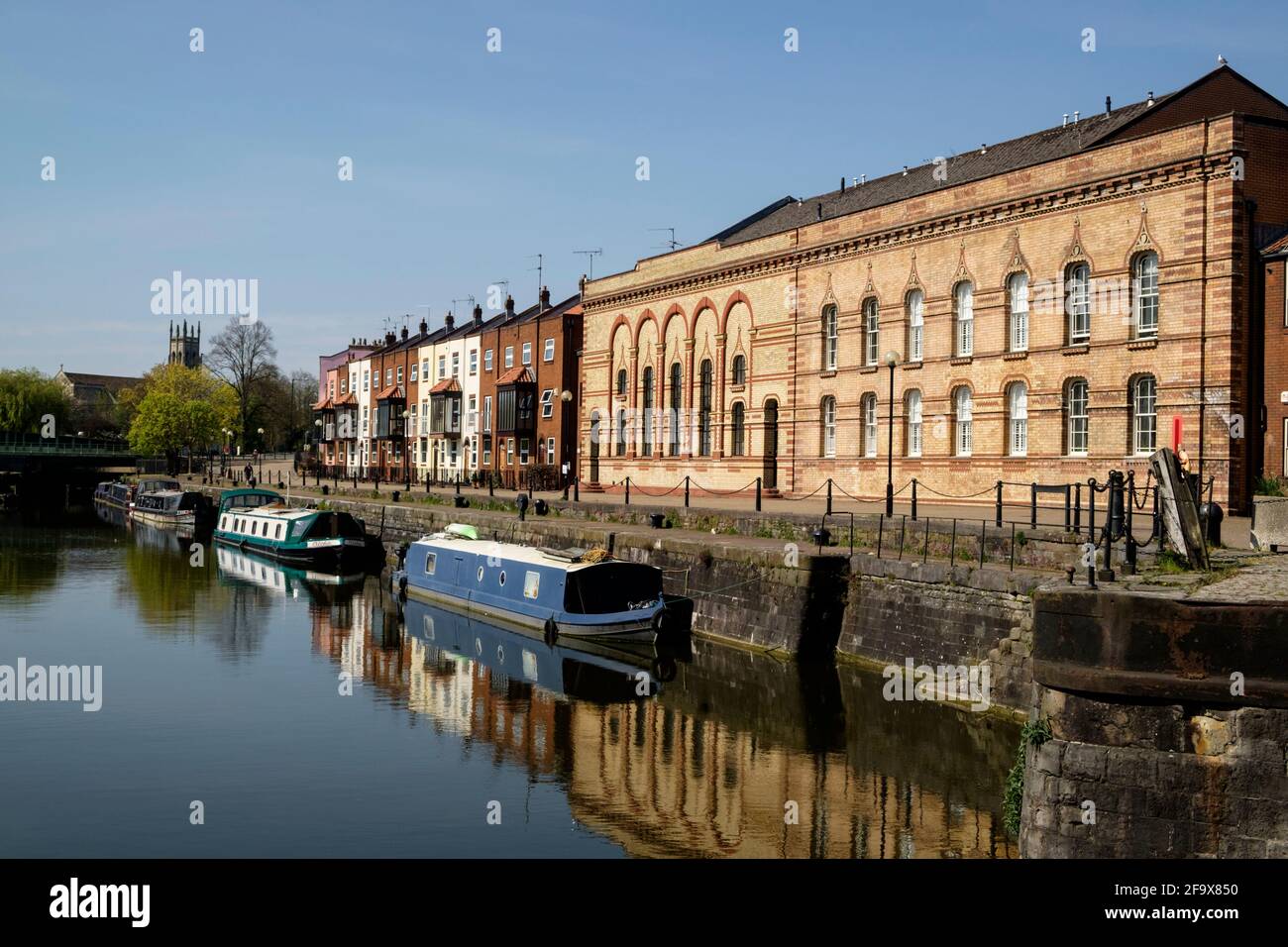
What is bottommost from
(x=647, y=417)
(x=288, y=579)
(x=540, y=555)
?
(x=288, y=579)

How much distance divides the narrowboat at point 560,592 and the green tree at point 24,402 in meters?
83.8

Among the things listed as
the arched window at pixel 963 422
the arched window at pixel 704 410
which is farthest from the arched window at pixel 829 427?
the arched window at pixel 704 410

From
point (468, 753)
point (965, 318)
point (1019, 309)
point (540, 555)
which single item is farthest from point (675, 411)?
point (468, 753)

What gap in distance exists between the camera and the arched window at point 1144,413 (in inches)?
1043

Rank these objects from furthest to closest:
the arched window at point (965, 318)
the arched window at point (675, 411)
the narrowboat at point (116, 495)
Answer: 1. the narrowboat at point (116, 495)
2. the arched window at point (675, 411)
3. the arched window at point (965, 318)

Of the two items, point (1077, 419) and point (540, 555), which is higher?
point (1077, 419)

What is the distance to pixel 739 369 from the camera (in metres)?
39.9

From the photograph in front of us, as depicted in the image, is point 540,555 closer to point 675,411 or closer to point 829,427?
point 829,427

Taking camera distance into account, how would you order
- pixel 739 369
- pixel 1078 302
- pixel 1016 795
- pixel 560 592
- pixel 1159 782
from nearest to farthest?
pixel 1159 782
pixel 1016 795
pixel 560 592
pixel 1078 302
pixel 739 369

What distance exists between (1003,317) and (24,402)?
96.1m

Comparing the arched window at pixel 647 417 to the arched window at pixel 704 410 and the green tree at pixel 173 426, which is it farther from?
the green tree at pixel 173 426

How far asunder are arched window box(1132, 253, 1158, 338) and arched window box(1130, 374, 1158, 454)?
1094 millimetres

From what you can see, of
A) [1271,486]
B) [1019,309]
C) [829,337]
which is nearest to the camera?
[1271,486]
